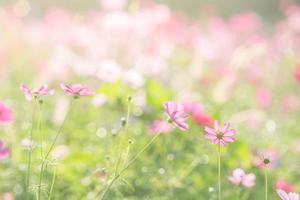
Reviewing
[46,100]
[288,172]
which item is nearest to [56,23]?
[46,100]

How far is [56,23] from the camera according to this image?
4.56 m

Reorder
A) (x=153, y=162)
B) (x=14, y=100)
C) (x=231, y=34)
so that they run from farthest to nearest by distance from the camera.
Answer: (x=231, y=34) < (x=14, y=100) < (x=153, y=162)

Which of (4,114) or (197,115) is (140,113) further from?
(4,114)

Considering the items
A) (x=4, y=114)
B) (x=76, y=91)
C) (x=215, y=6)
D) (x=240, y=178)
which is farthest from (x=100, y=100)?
(x=215, y=6)

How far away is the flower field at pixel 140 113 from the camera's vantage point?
1.76 metres

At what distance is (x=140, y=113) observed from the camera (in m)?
2.74

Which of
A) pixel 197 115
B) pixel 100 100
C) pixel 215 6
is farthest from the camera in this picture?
pixel 215 6

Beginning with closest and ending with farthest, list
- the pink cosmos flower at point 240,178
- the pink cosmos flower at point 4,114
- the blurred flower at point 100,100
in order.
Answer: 1. the pink cosmos flower at point 240,178
2. the pink cosmos flower at point 4,114
3. the blurred flower at point 100,100

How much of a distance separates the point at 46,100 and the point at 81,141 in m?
0.98

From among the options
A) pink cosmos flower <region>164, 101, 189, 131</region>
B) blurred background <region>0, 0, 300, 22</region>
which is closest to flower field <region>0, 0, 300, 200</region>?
pink cosmos flower <region>164, 101, 189, 131</region>

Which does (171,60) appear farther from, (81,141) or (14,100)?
(81,141)

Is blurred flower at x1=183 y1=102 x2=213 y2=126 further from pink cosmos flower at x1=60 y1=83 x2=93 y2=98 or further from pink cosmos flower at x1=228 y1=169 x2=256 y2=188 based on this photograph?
pink cosmos flower at x1=60 y1=83 x2=93 y2=98

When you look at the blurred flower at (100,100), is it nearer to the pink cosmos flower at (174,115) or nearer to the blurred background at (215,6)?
the pink cosmos flower at (174,115)

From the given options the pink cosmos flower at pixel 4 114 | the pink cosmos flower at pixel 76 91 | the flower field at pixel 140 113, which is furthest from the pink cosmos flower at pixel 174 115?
the pink cosmos flower at pixel 4 114
